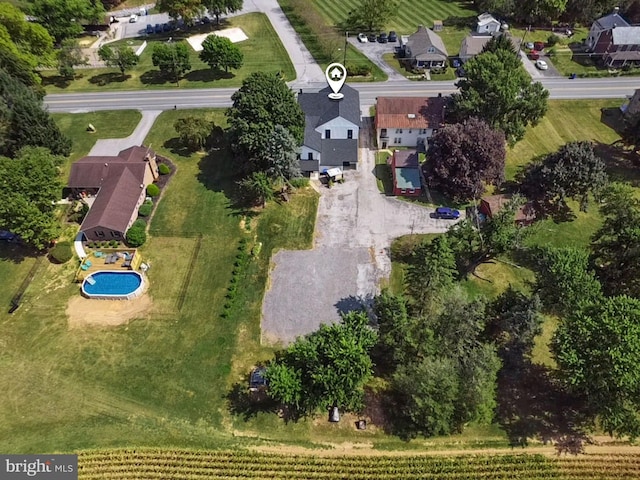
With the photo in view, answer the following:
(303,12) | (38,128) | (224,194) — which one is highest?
(303,12)

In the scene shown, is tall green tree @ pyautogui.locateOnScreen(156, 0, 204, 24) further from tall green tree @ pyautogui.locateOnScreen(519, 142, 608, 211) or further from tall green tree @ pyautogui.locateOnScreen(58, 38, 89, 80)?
tall green tree @ pyautogui.locateOnScreen(519, 142, 608, 211)

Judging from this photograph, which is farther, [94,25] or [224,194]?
[94,25]

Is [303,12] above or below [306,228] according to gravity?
above

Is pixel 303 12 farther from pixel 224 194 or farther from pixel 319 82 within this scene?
pixel 224 194

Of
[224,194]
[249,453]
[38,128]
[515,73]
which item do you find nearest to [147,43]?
[38,128]

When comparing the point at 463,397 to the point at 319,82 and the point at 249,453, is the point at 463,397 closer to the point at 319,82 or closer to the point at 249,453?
the point at 249,453

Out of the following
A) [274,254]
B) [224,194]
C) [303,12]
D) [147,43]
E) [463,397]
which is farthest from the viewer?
[303,12]

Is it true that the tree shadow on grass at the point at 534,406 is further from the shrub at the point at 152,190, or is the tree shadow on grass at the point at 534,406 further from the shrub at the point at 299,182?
the shrub at the point at 152,190

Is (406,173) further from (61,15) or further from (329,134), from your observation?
(61,15)

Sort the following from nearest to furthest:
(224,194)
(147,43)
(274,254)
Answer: (274,254) → (224,194) → (147,43)

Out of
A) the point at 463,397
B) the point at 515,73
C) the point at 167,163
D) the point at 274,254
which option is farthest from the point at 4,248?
the point at 515,73
